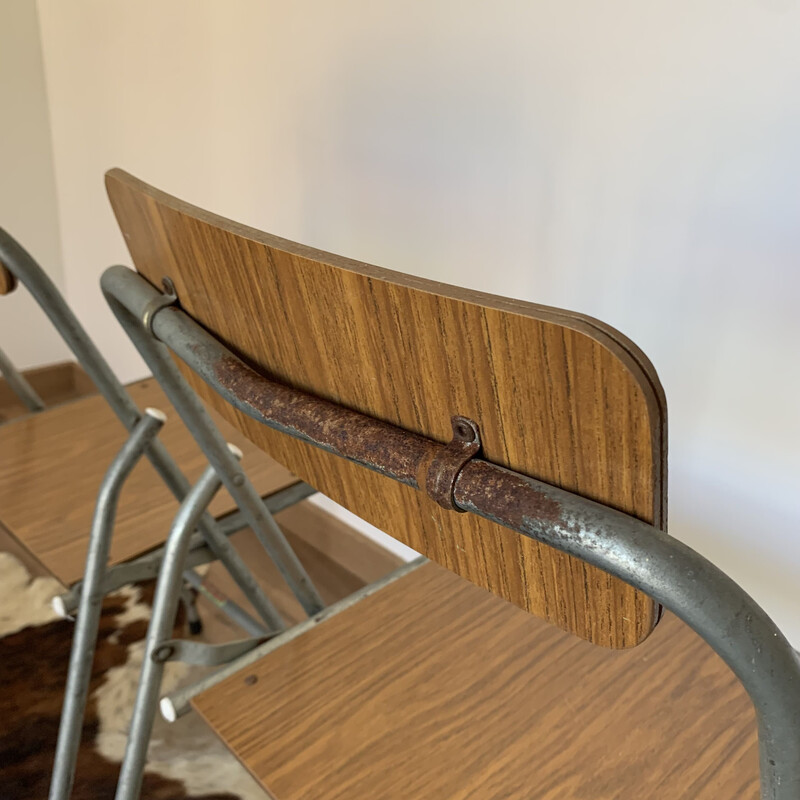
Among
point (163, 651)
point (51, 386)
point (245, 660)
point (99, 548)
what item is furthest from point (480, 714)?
point (51, 386)

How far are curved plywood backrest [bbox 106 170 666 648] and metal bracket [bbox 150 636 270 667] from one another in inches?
11.6

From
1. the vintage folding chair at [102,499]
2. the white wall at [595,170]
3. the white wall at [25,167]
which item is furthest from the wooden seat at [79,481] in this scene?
the white wall at [25,167]

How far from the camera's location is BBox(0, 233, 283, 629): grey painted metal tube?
71cm

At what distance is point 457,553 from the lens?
1.20 ft

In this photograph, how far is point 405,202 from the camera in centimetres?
106

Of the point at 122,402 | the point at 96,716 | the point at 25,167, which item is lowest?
the point at 96,716

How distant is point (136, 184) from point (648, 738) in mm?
489

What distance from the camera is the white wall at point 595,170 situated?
2.29 ft

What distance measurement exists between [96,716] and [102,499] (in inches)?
26.9

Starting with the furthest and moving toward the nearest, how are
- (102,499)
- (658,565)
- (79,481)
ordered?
(79,481), (102,499), (658,565)

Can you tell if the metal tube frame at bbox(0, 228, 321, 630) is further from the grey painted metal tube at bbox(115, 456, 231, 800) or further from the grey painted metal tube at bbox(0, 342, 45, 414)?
the grey painted metal tube at bbox(0, 342, 45, 414)

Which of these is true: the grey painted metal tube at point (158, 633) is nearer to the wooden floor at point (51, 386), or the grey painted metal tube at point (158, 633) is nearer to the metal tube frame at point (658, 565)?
the metal tube frame at point (658, 565)

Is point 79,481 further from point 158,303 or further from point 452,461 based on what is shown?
point 452,461

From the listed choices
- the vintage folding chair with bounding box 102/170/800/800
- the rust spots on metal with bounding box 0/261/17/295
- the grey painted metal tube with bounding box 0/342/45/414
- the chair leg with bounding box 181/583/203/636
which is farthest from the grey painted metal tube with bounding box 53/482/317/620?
the chair leg with bounding box 181/583/203/636
